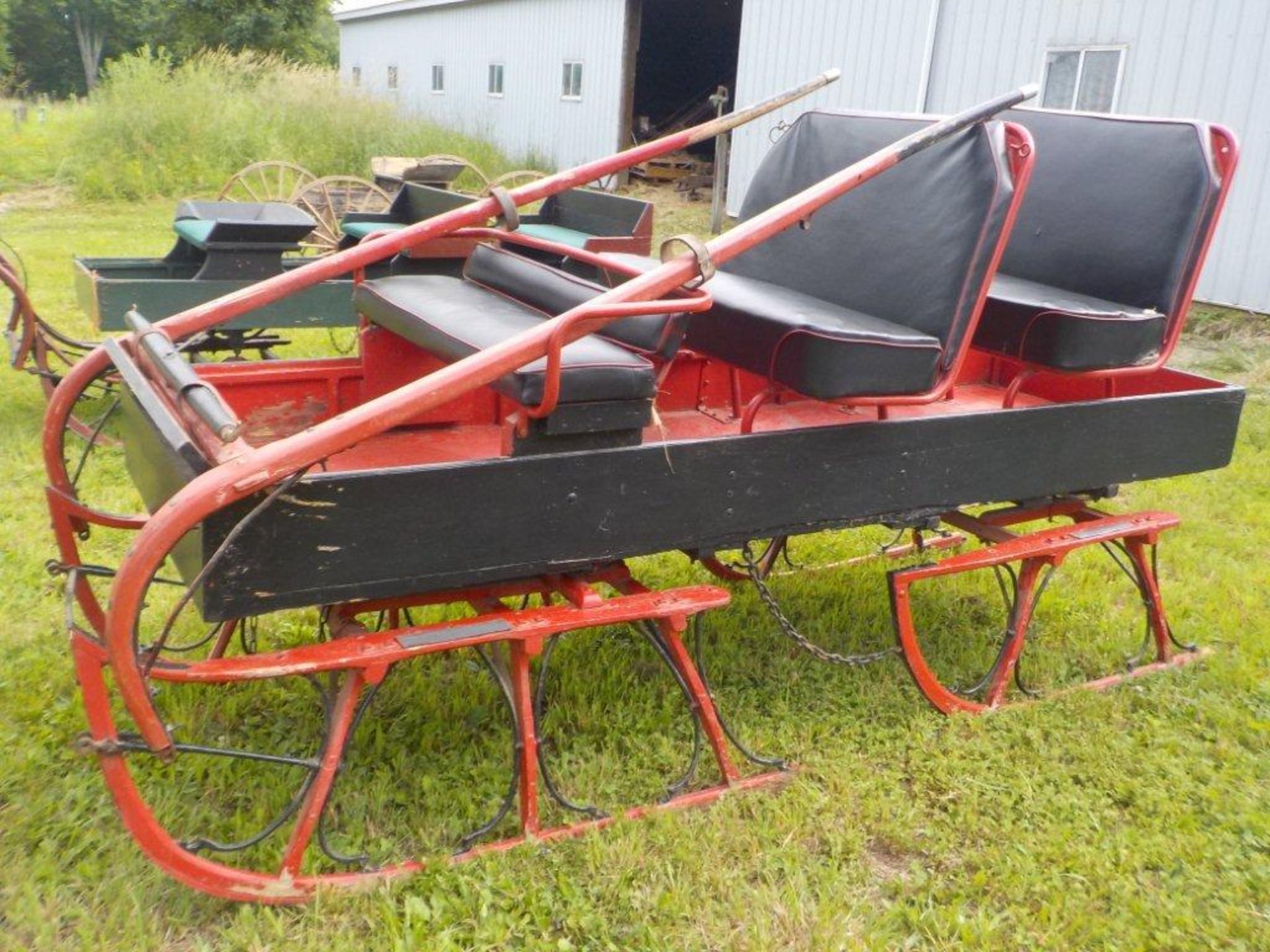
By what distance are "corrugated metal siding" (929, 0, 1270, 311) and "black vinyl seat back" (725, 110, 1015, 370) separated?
5797 mm

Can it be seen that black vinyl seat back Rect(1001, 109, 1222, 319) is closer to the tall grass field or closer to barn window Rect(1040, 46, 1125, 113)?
the tall grass field

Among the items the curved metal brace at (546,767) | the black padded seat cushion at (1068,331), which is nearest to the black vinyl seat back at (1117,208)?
the black padded seat cushion at (1068,331)

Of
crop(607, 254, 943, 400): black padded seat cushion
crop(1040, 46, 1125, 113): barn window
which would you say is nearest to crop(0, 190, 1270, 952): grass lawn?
crop(607, 254, 943, 400): black padded seat cushion

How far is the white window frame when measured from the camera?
16.0 meters

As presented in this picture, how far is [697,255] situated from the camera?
244 centimetres

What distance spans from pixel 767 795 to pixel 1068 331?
4.81 feet

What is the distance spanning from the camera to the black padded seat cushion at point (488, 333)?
236cm

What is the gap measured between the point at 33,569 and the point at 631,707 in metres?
2.16

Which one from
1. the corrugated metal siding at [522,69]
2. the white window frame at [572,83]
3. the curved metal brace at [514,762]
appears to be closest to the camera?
the curved metal brace at [514,762]

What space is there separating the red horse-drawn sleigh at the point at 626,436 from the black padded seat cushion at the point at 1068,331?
1 cm

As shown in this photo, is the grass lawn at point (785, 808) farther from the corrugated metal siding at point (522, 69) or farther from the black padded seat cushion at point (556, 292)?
the corrugated metal siding at point (522, 69)

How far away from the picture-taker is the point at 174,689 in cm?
313

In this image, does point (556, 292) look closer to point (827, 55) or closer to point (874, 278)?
point (874, 278)

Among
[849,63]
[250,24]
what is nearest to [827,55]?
[849,63]
